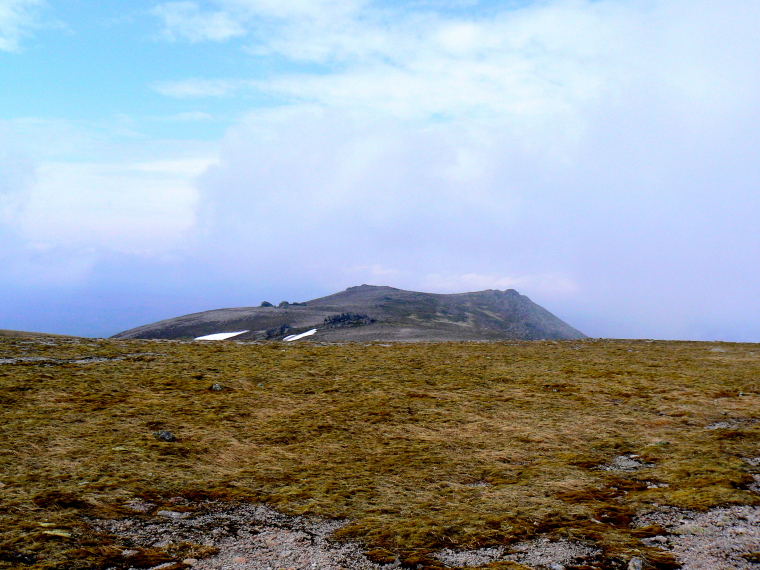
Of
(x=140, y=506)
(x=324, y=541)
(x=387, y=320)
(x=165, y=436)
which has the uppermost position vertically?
(x=387, y=320)

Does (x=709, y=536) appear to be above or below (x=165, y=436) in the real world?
below

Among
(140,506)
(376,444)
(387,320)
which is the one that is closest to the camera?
(140,506)

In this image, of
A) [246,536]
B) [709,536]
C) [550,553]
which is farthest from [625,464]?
[246,536]

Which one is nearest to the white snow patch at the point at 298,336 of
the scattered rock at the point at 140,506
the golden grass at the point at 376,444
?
the golden grass at the point at 376,444

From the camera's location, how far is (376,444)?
1493 centimetres

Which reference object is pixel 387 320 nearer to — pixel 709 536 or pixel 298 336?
pixel 298 336

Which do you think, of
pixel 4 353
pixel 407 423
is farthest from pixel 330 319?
pixel 407 423

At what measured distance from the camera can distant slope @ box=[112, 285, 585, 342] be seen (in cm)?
8256

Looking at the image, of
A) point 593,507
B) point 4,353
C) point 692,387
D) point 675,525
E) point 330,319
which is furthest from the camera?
point 330,319

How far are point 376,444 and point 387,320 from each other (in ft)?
287

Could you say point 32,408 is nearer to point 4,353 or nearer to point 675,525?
point 4,353

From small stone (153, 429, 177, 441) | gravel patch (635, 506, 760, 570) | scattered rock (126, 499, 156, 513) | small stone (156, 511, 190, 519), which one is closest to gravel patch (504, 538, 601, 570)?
gravel patch (635, 506, 760, 570)

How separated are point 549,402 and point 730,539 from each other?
36.0ft

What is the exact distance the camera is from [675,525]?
31.3 feet
